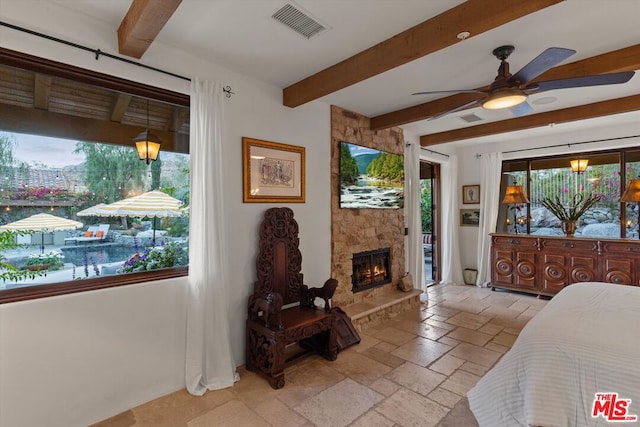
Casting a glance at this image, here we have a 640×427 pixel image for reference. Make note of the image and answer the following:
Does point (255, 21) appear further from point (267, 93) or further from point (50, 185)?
point (50, 185)

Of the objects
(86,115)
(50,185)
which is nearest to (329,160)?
(86,115)

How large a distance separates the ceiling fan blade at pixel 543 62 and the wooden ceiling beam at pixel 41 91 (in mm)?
3173

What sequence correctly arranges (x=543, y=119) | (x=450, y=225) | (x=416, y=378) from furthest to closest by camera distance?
(x=450, y=225) < (x=543, y=119) < (x=416, y=378)

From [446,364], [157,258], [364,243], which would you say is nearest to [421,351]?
[446,364]

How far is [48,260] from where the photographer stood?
211 cm

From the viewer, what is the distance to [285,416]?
2150 mm

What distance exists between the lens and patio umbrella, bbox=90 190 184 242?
236cm

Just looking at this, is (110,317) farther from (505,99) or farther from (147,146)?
(505,99)

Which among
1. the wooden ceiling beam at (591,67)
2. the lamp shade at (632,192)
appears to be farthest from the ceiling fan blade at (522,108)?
the lamp shade at (632,192)

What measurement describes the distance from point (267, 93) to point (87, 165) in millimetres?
1654

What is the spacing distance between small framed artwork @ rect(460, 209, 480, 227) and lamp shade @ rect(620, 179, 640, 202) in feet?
6.80

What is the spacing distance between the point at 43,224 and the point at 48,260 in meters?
0.25

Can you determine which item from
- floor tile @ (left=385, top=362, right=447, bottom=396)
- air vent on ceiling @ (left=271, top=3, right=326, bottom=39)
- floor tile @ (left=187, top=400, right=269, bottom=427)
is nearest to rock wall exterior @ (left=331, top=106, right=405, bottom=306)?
floor tile @ (left=385, top=362, right=447, bottom=396)

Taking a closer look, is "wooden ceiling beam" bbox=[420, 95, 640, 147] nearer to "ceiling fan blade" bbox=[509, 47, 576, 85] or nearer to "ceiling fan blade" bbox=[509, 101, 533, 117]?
"ceiling fan blade" bbox=[509, 101, 533, 117]
